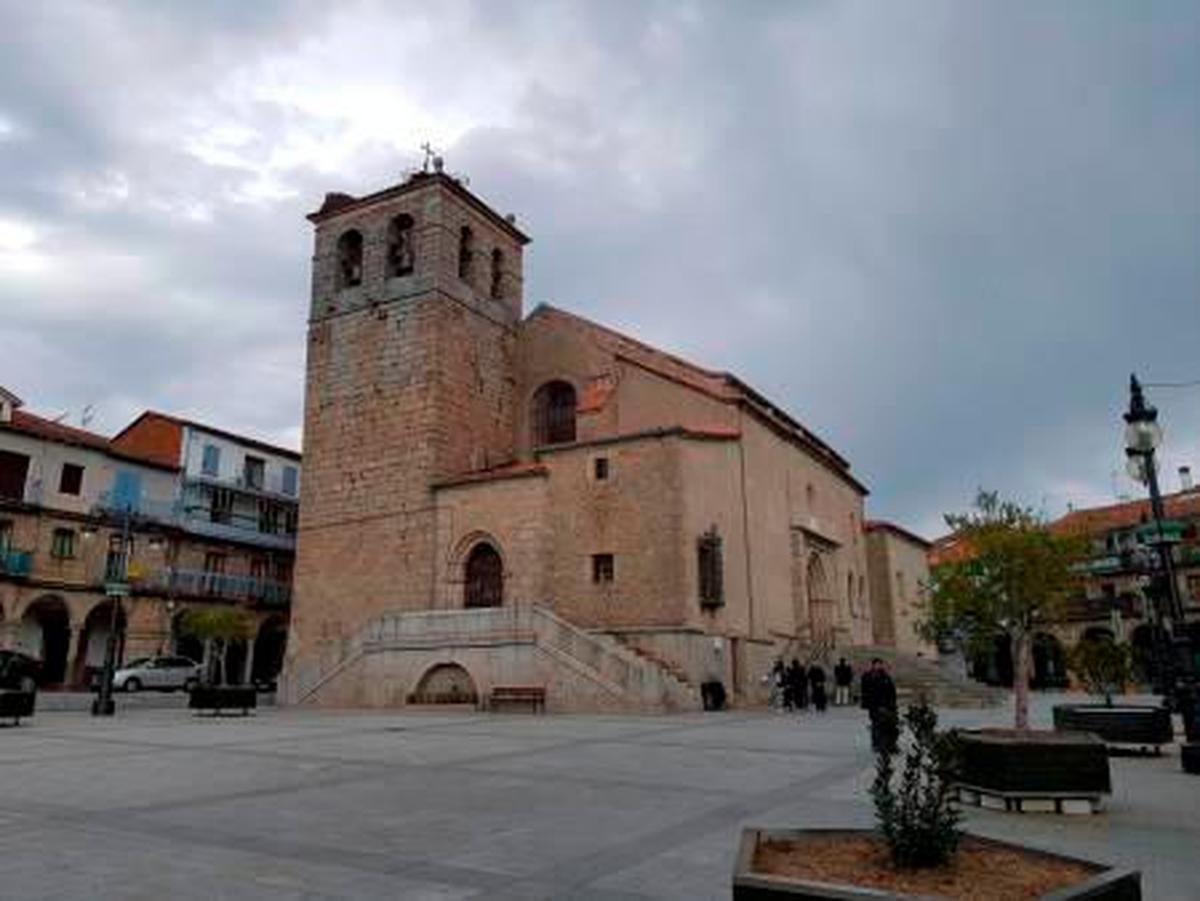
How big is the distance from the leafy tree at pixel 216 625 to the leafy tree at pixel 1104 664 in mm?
28916

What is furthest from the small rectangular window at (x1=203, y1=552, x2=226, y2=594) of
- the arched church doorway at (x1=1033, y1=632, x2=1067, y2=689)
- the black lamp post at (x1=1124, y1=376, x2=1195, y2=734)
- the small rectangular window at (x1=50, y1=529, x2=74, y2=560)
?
the arched church doorway at (x1=1033, y1=632, x2=1067, y2=689)

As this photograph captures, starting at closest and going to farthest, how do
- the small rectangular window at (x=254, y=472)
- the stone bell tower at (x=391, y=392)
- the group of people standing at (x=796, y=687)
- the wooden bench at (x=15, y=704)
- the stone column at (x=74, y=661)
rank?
1. the wooden bench at (x=15, y=704)
2. the group of people standing at (x=796, y=687)
3. the stone bell tower at (x=391, y=392)
4. the stone column at (x=74, y=661)
5. the small rectangular window at (x=254, y=472)

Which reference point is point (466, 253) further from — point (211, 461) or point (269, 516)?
point (269, 516)

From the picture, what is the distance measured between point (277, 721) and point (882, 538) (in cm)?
3038

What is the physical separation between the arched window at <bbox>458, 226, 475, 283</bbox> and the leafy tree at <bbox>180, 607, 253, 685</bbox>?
1586 centimetres

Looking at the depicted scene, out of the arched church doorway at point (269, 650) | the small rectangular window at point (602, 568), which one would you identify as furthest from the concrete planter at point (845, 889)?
the arched church doorway at point (269, 650)

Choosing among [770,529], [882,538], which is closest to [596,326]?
[770,529]

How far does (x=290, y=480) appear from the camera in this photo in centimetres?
4409

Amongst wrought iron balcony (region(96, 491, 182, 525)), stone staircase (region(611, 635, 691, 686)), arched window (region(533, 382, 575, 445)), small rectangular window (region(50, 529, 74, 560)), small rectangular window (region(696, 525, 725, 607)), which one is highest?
arched window (region(533, 382, 575, 445))

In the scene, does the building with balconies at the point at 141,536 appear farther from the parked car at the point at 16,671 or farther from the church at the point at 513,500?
the church at the point at 513,500

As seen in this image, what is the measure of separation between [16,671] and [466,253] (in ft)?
64.0

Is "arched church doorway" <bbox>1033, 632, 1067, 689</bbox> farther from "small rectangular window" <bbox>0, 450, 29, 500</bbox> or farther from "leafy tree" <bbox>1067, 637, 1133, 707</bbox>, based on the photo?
"small rectangular window" <bbox>0, 450, 29, 500</bbox>

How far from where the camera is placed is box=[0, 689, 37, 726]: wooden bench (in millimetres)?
17703

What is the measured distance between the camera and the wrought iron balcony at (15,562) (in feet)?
103
